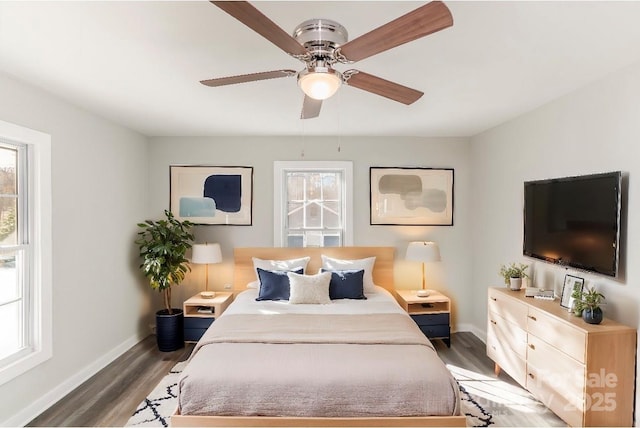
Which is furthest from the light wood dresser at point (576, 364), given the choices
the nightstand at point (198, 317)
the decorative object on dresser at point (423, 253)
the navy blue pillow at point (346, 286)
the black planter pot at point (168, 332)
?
the black planter pot at point (168, 332)

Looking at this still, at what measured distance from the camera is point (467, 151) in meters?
4.86

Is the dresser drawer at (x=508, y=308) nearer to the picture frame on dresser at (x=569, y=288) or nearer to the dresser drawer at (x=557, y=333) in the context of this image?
the dresser drawer at (x=557, y=333)

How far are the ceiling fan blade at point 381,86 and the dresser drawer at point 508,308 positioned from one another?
205 centimetres

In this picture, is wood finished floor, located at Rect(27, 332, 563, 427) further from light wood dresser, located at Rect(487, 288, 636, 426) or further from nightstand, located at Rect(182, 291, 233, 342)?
light wood dresser, located at Rect(487, 288, 636, 426)

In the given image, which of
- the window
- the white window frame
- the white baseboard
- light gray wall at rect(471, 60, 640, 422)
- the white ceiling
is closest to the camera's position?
the white ceiling

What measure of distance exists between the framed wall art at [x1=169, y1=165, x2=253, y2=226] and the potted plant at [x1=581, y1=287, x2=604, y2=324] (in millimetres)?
3512

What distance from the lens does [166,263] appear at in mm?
4238

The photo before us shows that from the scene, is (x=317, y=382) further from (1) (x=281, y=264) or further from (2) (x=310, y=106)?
(1) (x=281, y=264)

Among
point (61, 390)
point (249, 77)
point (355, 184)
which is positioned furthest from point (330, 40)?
point (61, 390)

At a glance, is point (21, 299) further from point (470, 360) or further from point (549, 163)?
point (549, 163)

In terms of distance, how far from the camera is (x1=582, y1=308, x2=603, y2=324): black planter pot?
2.47m

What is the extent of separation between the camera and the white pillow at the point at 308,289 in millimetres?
3766

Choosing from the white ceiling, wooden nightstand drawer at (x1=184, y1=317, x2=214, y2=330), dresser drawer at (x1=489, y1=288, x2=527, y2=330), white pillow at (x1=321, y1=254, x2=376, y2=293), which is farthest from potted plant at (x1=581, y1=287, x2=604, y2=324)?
wooden nightstand drawer at (x1=184, y1=317, x2=214, y2=330)

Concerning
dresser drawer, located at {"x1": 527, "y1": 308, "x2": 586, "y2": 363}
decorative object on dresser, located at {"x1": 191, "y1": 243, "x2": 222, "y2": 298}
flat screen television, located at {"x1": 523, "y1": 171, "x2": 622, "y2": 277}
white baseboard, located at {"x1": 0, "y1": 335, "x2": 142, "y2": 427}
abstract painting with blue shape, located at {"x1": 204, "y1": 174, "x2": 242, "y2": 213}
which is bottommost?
white baseboard, located at {"x1": 0, "y1": 335, "x2": 142, "y2": 427}
